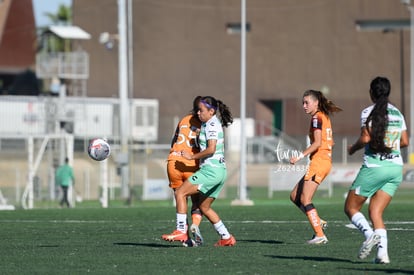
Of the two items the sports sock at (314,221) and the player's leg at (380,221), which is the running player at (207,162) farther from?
the player's leg at (380,221)

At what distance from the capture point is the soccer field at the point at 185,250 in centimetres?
1292

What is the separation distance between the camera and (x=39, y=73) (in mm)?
67125

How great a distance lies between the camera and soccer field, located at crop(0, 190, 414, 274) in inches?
509

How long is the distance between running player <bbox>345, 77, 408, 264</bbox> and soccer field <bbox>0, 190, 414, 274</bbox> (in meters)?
0.36

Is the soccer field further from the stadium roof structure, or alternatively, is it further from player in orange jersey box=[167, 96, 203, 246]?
the stadium roof structure

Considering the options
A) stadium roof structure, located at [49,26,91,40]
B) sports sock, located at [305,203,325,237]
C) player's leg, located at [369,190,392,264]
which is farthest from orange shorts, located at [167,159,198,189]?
stadium roof structure, located at [49,26,91,40]

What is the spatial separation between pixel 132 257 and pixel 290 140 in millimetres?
57053

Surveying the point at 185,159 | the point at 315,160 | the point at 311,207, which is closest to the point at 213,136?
the point at 185,159

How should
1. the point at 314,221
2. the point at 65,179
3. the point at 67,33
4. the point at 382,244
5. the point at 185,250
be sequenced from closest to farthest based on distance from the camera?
the point at 382,244
the point at 185,250
the point at 314,221
the point at 65,179
the point at 67,33

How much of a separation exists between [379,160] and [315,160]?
3583 millimetres

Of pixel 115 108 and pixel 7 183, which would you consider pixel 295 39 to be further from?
pixel 7 183

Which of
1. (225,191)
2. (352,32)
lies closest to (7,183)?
(225,191)

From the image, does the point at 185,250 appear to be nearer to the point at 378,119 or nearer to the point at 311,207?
the point at 311,207

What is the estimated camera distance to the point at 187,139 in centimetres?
1611
